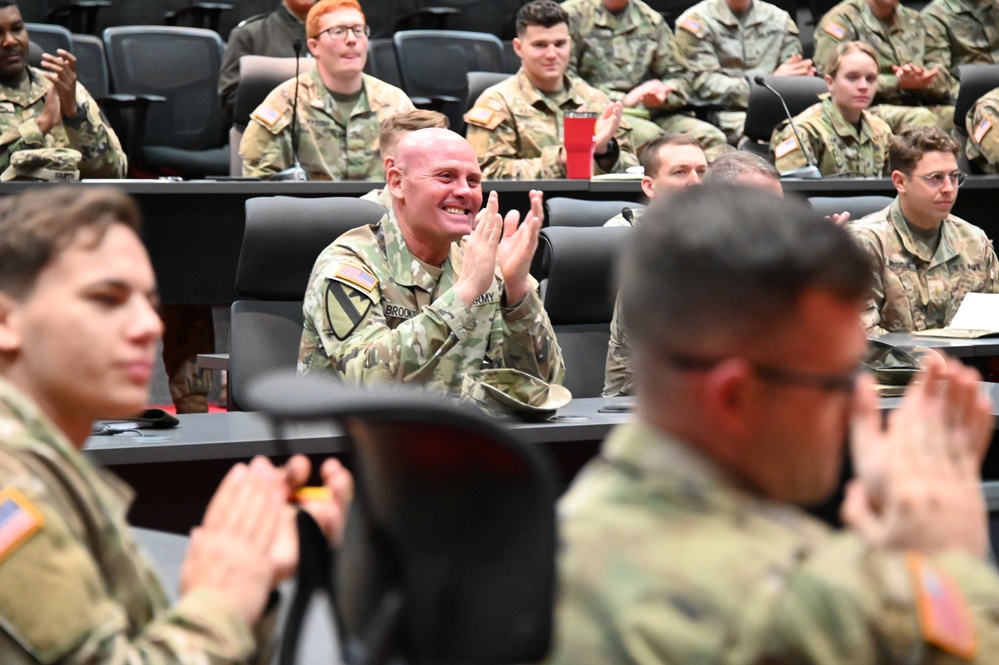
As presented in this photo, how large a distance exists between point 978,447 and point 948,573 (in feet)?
0.55

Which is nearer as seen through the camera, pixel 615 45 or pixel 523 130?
pixel 523 130

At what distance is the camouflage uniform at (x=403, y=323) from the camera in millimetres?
2760

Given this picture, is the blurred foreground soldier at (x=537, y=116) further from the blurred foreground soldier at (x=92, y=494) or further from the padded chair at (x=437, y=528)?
the padded chair at (x=437, y=528)

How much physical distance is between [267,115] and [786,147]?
2078 millimetres

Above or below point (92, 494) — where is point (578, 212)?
below

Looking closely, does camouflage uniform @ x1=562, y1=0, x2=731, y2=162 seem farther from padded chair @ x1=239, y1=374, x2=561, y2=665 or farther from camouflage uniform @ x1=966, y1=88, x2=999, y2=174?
padded chair @ x1=239, y1=374, x2=561, y2=665

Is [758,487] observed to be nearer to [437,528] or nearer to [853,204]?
[437,528]

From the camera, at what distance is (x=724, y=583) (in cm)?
Result: 81

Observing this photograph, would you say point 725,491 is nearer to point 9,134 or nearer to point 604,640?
point 604,640

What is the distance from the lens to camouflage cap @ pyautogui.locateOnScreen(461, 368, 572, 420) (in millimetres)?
2480

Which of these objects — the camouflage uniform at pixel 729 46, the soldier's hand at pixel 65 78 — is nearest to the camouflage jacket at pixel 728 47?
the camouflage uniform at pixel 729 46

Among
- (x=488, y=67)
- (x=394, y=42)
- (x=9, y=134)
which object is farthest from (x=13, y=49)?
(x=488, y=67)

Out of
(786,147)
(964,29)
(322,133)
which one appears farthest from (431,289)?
(964,29)

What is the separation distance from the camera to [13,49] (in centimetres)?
520
